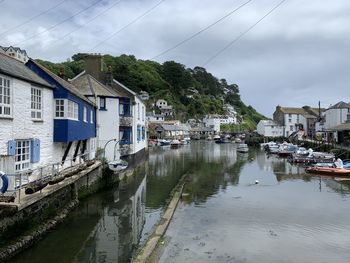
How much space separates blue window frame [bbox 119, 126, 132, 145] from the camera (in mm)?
35250

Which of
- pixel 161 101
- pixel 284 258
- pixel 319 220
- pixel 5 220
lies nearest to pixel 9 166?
pixel 5 220

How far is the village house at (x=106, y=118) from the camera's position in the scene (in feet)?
106

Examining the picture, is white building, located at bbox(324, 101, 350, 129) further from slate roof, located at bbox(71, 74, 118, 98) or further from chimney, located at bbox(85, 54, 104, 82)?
slate roof, located at bbox(71, 74, 118, 98)

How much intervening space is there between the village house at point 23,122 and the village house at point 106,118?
11343 mm

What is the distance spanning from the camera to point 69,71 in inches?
5037

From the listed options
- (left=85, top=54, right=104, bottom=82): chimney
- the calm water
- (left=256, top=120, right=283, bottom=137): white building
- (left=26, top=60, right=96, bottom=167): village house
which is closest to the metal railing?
(left=26, top=60, right=96, bottom=167): village house

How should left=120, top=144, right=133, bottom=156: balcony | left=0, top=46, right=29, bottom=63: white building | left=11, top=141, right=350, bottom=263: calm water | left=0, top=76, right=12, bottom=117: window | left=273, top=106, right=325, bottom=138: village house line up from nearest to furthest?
left=11, top=141, right=350, bottom=263: calm water
left=0, top=76, right=12, bottom=117: window
left=0, top=46, right=29, bottom=63: white building
left=120, top=144, right=133, bottom=156: balcony
left=273, top=106, right=325, bottom=138: village house

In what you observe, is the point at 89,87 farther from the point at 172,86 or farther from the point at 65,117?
Answer: the point at 172,86

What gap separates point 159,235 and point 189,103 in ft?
521

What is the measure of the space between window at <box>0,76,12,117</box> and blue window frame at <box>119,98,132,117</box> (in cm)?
1928

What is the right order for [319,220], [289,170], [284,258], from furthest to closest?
[289,170] → [319,220] → [284,258]

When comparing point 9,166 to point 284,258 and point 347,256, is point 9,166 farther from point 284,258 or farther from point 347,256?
point 347,256

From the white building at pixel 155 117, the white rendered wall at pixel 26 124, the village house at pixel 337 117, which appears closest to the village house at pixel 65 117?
the white rendered wall at pixel 26 124

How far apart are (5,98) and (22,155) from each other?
315 cm
